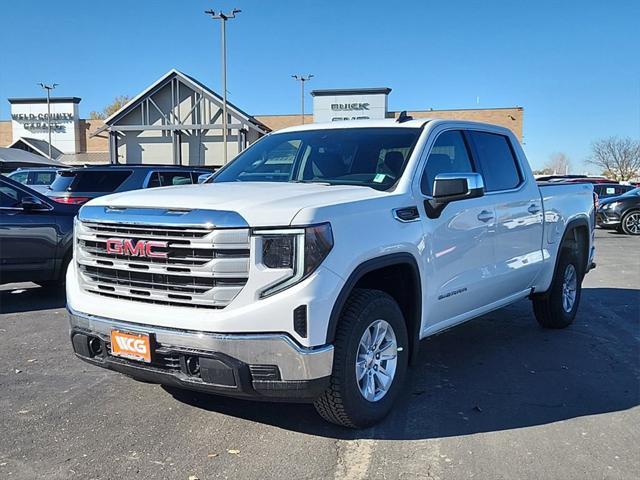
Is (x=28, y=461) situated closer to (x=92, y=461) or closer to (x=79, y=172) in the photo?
(x=92, y=461)

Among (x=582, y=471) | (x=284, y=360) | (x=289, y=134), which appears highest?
(x=289, y=134)

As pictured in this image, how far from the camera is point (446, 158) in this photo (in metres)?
4.77

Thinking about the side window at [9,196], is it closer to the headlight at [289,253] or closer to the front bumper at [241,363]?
the front bumper at [241,363]

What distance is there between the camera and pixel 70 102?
53000 millimetres

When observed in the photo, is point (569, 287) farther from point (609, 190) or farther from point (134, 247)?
point (609, 190)

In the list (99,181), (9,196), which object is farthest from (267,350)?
(99,181)

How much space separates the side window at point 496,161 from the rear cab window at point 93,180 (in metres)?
8.08

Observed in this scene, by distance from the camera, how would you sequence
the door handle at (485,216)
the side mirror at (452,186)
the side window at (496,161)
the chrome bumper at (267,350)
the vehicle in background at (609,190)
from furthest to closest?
the vehicle in background at (609,190) < the side window at (496,161) < the door handle at (485,216) < the side mirror at (452,186) < the chrome bumper at (267,350)

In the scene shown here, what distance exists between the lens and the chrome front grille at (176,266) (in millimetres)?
3320

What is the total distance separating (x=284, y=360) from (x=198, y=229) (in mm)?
837

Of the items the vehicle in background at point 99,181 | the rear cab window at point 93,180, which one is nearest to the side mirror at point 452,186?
the vehicle in background at point 99,181

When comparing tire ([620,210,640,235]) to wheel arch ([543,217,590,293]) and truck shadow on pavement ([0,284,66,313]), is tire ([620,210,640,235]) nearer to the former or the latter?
wheel arch ([543,217,590,293])

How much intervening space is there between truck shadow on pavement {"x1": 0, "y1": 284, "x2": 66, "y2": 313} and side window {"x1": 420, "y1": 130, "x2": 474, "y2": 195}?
202 inches

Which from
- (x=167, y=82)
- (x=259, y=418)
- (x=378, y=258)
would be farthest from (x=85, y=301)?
(x=167, y=82)
